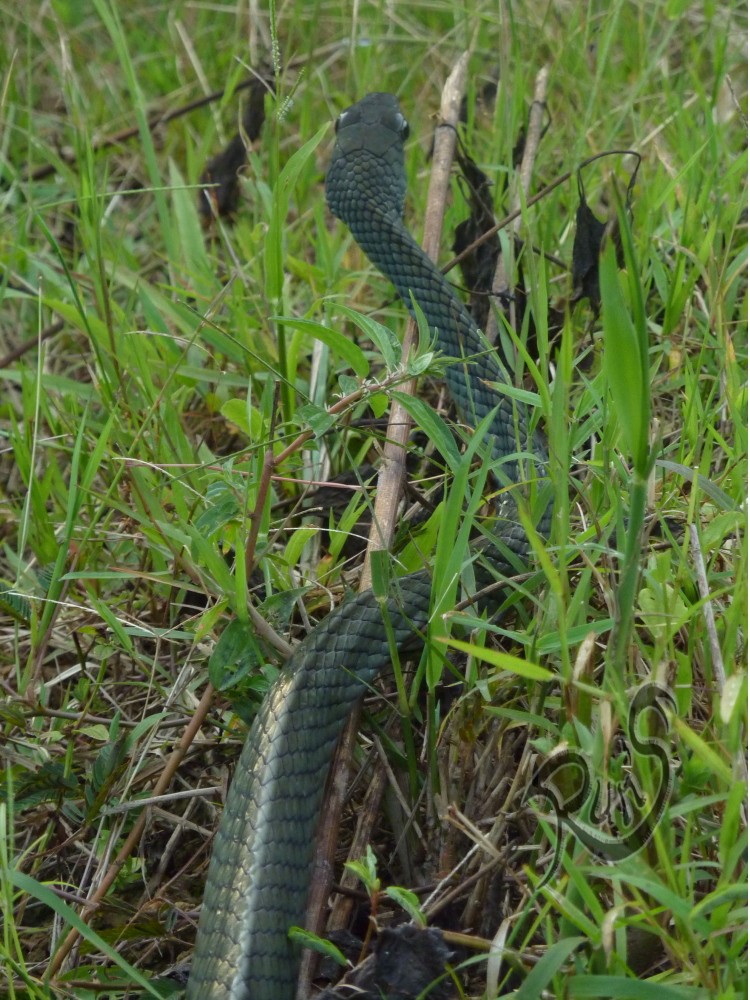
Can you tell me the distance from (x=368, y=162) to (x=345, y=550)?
113 cm

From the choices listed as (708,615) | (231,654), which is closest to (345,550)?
(231,654)

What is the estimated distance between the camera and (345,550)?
96.7 inches

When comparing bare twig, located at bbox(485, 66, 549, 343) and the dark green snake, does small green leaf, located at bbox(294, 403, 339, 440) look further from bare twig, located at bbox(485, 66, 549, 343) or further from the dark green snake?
bare twig, located at bbox(485, 66, 549, 343)

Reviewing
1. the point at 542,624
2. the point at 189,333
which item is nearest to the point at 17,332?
the point at 189,333

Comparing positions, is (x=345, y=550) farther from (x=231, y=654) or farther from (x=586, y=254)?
(x=586, y=254)

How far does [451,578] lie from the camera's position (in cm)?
183

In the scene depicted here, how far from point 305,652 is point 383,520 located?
0.39 meters

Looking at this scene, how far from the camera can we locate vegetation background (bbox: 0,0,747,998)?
59.9 inches

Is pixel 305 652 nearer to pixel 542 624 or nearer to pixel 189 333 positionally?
pixel 542 624

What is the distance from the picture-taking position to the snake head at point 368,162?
113 inches

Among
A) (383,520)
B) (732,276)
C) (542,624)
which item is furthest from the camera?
(732,276)

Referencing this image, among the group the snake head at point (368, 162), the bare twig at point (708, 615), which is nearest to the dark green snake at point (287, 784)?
the bare twig at point (708, 615)

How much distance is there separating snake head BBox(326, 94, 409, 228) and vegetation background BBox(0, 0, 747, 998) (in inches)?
10.1

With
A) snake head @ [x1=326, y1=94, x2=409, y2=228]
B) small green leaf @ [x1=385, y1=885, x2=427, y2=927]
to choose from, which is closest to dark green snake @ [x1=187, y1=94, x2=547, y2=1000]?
small green leaf @ [x1=385, y1=885, x2=427, y2=927]
